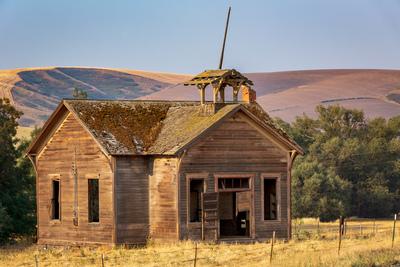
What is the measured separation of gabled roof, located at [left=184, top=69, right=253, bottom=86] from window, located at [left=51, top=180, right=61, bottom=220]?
21.3 ft

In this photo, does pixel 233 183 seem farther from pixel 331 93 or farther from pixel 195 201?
pixel 331 93

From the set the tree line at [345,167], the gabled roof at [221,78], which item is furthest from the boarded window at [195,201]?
the tree line at [345,167]

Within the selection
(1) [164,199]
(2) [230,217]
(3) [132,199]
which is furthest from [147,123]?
(2) [230,217]

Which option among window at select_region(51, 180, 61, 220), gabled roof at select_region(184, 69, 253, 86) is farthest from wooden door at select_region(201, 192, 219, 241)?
window at select_region(51, 180, 61, 220)

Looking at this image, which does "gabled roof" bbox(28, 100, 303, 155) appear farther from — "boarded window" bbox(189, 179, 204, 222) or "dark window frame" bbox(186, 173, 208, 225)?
"boarded window" bbox(189, 179, 204, 222)

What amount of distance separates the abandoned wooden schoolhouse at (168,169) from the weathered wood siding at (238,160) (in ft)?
0.11

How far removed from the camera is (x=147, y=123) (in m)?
37.1

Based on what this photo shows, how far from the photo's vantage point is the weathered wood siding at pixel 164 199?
34.5 m

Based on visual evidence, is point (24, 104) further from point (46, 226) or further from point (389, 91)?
point (46, 226)

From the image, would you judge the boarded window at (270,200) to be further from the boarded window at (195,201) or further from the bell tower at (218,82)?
the bell tower at (218,82)

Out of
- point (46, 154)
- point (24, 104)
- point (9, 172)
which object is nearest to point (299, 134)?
point (9, 172)

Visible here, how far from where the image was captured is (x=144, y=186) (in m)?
35.3

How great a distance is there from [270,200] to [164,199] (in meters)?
4.65

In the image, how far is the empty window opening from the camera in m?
35.2
